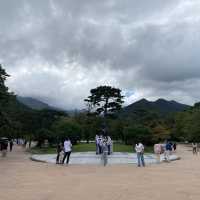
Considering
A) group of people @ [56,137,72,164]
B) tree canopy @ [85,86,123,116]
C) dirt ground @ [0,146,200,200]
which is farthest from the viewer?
tree canopy @ [85,86,123,116]

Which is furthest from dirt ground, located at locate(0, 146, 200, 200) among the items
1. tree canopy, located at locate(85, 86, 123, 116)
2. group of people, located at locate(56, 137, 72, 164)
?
tree canopy, located at locate(85, 86, 123, 116)

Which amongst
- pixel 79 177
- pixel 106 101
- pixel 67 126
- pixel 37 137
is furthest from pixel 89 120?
pixel 79 177

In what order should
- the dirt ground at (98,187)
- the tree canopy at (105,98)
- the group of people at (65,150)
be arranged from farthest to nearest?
1. the tree canopy at (105,98)
2. the group of people at (65,150)
3. the dirt ground at (98,187)

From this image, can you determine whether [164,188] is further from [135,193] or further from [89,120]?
[89,120]

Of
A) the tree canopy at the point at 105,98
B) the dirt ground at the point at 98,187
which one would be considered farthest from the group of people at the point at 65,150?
the tree canopy at the point at 105,98

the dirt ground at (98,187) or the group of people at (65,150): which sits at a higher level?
the group of people at (65,150)

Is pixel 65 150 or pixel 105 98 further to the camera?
pixel 105 98

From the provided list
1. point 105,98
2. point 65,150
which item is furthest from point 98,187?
point 105,98

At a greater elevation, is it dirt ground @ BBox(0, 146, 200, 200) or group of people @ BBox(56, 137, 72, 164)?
group of people @ BBox(56, 137, 72, 164)

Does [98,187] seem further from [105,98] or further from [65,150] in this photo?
[105,98]

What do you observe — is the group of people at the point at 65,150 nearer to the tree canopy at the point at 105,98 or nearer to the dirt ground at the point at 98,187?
the dirt ground at the point at 98,187

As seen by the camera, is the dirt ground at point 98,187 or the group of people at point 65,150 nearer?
the dirt ground at point 98,187

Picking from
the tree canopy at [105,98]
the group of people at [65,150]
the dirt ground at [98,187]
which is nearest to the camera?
the dirt ground at [98,187]

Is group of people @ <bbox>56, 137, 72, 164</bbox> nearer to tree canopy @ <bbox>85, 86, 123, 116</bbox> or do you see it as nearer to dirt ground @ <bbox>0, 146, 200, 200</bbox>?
A: dirt ground @ <bbox>0, 146, 200, 200</bbox>
